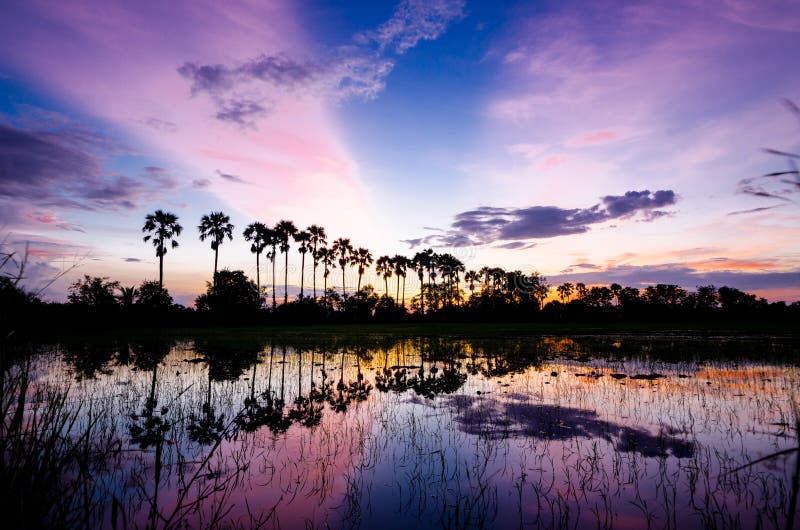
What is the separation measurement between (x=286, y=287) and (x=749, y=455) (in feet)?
259

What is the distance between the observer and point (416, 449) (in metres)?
9.99

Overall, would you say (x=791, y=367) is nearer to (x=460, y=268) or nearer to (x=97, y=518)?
(x=97, y=518)

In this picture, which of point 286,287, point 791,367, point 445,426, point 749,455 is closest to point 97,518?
point 445,426

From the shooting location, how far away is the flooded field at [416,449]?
675 cm

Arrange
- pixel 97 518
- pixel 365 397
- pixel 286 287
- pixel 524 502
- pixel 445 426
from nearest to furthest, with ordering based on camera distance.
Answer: pixel 97 518 → pixel 524 502 → pixel 445 426 → pixel 365 397 → pixel 286 287

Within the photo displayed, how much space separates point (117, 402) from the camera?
14766 mm

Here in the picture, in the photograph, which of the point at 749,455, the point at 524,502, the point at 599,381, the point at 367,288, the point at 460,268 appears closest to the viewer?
the point at 524,502

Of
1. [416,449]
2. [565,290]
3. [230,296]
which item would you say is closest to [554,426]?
[416,449]

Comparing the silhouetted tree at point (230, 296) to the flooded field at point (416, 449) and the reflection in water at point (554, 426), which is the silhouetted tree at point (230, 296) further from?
the reflection in water at point (554, 426)

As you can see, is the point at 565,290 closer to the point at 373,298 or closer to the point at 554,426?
the point at 373,298

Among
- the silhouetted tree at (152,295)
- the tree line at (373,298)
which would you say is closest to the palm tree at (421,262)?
the tree line at (373,298)

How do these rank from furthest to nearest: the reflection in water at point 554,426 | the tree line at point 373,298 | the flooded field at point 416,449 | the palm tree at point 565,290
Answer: the palm tree at point 565,290 → the tree line at point 373,298 → the reflection in water at point 554,426 → the flooded field at point 416,449

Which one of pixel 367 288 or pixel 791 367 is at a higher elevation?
pixel 367 288

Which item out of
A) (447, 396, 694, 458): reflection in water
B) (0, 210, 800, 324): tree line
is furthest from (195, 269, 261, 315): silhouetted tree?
(447, 396, 694, 458): reflection in water
